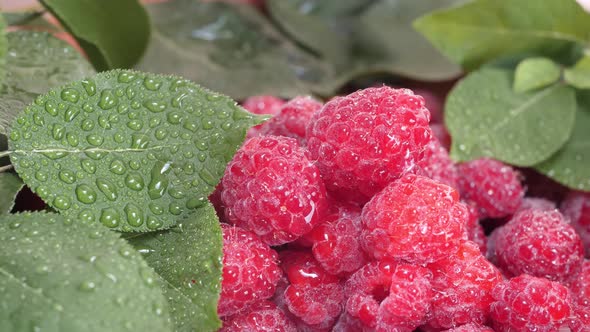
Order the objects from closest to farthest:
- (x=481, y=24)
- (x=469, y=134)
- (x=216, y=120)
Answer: (x=216, y=120), (x=469, y=134), (x=481, y=24)

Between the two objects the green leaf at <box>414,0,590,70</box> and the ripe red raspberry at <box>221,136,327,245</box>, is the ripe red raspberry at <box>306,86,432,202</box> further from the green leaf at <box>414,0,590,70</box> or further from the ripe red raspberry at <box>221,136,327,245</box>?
the green leaf at <box>414,0,590,70</box>

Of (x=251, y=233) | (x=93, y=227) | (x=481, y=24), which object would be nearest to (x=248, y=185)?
(x=251, y=233)

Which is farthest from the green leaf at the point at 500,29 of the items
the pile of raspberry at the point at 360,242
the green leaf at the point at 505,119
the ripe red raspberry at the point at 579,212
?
the pile of raspberry at the point at 360,242

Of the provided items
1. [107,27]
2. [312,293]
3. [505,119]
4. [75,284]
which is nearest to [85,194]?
[75,284]

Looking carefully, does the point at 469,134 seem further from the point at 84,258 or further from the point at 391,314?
the point at 84,258

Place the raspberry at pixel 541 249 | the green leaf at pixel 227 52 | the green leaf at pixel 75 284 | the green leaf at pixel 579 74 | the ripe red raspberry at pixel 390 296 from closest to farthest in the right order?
the green leaf at pixel 75 284
the ripe red raspberry at pixel 390 296
the raspberry at pixel 541 249
the green leaf at pixel 579 74
the green leaf at pixel 227 52

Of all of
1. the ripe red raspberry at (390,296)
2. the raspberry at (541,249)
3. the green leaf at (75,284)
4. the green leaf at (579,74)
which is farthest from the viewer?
the green leaf at (579,74)

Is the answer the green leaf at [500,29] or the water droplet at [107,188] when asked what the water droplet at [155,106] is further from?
the green leaf at [500,29]
